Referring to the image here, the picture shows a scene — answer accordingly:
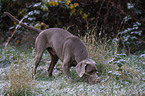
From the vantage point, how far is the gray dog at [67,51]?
4195 mm

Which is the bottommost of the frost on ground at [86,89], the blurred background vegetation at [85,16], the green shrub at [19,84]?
the frost on ground at [86,89]

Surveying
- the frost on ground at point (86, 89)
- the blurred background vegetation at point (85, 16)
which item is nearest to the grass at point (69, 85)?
the frost on ground at point (86, 89)

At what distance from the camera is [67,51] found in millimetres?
4508

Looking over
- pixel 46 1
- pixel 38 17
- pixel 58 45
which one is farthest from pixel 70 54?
pixel 38 17

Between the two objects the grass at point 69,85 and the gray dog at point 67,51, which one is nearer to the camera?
the grass at point 69,85

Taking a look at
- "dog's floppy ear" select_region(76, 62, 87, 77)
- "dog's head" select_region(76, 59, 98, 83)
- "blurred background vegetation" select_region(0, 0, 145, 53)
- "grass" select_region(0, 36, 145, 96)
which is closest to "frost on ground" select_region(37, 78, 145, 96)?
"grass" select_region(0, 36, 145, 96)

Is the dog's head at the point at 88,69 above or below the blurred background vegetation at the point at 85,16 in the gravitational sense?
below

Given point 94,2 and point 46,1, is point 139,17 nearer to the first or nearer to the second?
point 94,2

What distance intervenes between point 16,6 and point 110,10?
4420 mm

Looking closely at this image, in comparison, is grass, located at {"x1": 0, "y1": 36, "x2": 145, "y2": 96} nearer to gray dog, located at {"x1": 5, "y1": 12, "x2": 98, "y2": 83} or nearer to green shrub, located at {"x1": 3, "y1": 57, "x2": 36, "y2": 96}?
green shrub, located at {"x1": 3, "y1": 57, "x2": 36, "y2": 96}

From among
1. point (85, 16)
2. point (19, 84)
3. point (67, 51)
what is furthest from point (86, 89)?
point (85, 16)

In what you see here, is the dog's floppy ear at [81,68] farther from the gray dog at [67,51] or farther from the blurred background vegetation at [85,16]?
the blurred background vegetation at [85,16]

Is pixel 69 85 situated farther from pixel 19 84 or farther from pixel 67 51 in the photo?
pixel 19 84

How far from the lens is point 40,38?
16.7 feet
